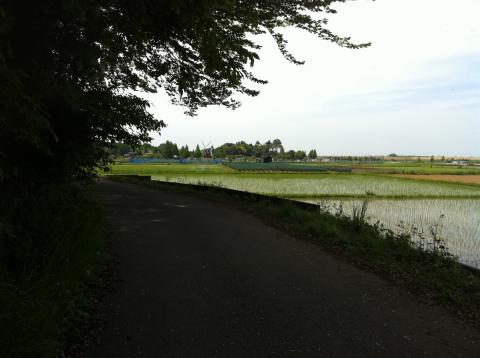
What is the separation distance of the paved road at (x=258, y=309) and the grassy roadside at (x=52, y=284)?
38 cm

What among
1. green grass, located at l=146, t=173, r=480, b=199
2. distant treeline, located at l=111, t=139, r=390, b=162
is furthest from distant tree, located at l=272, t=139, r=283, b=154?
green grass, located at l=146, t=173, r=480, b=199

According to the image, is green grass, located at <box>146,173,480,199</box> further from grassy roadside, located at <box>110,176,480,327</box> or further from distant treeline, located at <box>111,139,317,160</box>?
distant treeline, located at <box>111,139,317,160</box>

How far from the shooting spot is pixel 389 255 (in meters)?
7.18

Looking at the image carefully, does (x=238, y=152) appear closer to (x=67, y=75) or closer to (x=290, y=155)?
(x=290, y=155)

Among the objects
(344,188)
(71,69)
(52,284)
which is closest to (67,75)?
(71,69)

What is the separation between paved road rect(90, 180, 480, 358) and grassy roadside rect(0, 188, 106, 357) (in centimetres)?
38

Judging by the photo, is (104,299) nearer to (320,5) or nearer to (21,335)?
(21,335)

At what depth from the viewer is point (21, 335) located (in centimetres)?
279

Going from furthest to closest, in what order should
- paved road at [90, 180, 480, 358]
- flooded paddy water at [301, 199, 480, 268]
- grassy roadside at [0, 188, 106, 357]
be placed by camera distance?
flooded paddy water at [301, 199, 480, 268] → paved road at [90, 180, 480, 358] → grassy roadside at [0, 188, 106, 357]

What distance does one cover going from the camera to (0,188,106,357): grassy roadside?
112 inches

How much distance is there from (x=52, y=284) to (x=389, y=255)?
20.4 ft

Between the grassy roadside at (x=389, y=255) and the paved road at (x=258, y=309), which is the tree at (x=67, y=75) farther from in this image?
the grassy roadside at (x=389, y=255)

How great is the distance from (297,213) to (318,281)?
17.7 feet

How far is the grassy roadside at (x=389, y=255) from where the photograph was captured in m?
5.17
